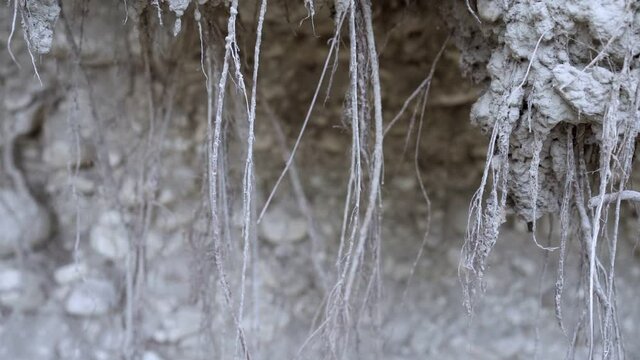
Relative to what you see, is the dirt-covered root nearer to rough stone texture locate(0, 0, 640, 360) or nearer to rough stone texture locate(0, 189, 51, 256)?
rough stone texture locate(0, 0, 640, 360)

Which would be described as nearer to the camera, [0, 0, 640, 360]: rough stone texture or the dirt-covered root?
the dirt-covered root

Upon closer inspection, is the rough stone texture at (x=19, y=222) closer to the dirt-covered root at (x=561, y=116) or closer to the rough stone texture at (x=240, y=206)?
the rough stone texture at (x=240, y=206)

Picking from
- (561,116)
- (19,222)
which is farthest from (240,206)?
(561,116)

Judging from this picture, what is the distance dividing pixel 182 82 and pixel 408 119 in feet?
1.75

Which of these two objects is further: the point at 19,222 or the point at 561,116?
the point at 19,222

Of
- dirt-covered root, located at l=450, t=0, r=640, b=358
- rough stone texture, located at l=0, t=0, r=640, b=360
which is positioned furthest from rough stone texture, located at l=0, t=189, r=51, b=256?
dirt-covered root, located at l=450, t=0, r=640, b=358

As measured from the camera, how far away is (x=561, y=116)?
98 centimetres

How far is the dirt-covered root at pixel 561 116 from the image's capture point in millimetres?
948

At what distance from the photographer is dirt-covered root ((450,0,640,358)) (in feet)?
3.11

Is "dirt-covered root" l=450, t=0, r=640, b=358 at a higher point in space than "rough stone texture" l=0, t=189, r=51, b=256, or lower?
higher

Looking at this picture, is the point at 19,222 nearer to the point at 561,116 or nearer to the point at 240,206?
the point at 240,206

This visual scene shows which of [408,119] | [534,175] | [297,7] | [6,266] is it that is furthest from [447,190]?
[6,266]

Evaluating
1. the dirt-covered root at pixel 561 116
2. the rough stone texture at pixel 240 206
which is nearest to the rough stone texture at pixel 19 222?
the rough stone texture at pixel 240 206

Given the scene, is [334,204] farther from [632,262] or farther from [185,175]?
[632,262]
